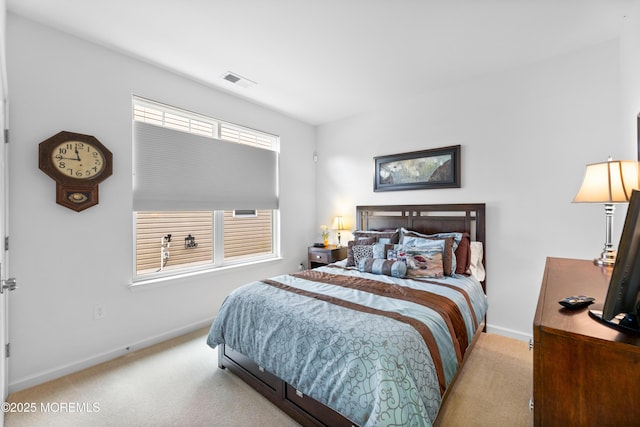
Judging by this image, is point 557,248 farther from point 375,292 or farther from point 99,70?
point 99,70

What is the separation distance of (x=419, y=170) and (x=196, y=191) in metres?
2.62

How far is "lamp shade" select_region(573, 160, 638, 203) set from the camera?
171 centimetres

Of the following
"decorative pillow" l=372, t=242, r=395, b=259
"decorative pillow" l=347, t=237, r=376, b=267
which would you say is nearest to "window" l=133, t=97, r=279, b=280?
"decorative pillow" l=347, t=237, r=376, b=267

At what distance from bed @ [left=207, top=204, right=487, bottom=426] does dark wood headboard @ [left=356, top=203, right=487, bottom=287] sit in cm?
3

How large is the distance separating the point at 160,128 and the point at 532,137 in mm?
3660

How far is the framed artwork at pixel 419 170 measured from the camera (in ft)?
10.6

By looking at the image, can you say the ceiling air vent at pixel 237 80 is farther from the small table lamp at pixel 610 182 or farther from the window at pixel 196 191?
the small table lamp at pixel 610 182

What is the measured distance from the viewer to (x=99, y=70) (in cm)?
245

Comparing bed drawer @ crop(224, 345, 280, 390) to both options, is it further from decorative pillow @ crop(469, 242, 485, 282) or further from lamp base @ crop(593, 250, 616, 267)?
lamp base @ crop(593, 250, 616, 267)

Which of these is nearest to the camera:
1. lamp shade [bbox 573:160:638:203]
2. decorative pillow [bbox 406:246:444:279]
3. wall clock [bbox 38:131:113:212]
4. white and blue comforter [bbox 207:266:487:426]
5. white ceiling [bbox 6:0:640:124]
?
white and blue comforter [bbox 207:266:487:426]

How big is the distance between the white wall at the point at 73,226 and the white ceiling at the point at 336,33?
0.22m

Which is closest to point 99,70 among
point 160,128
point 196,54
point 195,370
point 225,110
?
point 160,128

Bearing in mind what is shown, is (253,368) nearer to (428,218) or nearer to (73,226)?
(73,226)

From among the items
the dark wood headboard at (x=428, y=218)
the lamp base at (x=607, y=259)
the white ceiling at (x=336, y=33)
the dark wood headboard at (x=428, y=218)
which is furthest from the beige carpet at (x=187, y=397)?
the white ceiling at (x=336, y=33)
